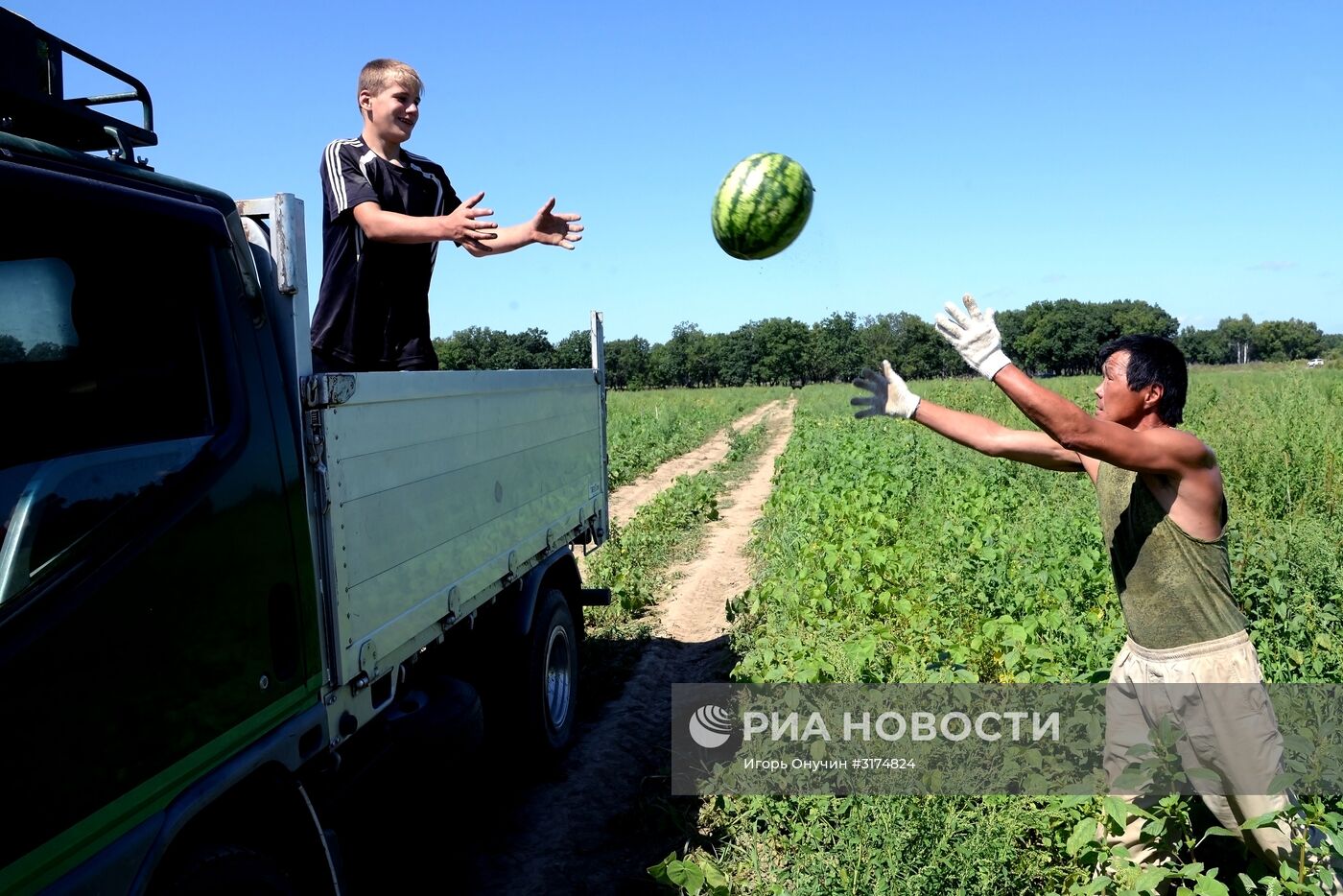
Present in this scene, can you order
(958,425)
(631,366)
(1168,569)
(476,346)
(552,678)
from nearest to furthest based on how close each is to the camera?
(1168,569), (958,425), (552,678), (476,346), (631,366)

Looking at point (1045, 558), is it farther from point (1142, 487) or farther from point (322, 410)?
point (322, 410)

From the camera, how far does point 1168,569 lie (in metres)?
3.25

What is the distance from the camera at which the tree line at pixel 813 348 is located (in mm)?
20047

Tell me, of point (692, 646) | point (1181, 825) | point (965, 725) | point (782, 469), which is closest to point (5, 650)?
point (1181, 825)

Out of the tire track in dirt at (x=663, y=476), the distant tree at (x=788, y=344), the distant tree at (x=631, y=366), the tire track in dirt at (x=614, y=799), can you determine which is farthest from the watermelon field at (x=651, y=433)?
the distant tree at (x=631, y=366)

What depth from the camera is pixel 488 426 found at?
3.96m

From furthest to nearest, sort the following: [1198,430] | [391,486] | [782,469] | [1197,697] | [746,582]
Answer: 1. [782,469]
2. [1198,430]
3. [746,582]
4. [1197,697]
5. [391,486]

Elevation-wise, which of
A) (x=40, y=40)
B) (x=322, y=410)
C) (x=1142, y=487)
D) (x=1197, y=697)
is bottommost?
(x=1197, y=697)

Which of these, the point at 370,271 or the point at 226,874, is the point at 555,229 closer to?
the point at 370,271

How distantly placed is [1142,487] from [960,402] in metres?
22.7

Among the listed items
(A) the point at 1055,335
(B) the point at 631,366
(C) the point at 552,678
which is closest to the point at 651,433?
(C) the point at 552,678

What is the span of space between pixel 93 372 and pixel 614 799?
139 inches

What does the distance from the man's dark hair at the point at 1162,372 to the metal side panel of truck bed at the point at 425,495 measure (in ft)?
8.31

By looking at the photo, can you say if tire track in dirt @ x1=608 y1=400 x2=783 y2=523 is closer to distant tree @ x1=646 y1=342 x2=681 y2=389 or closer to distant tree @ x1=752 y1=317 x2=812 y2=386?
distant tree @ x1=752 y1=317 x2=812 y2=386
